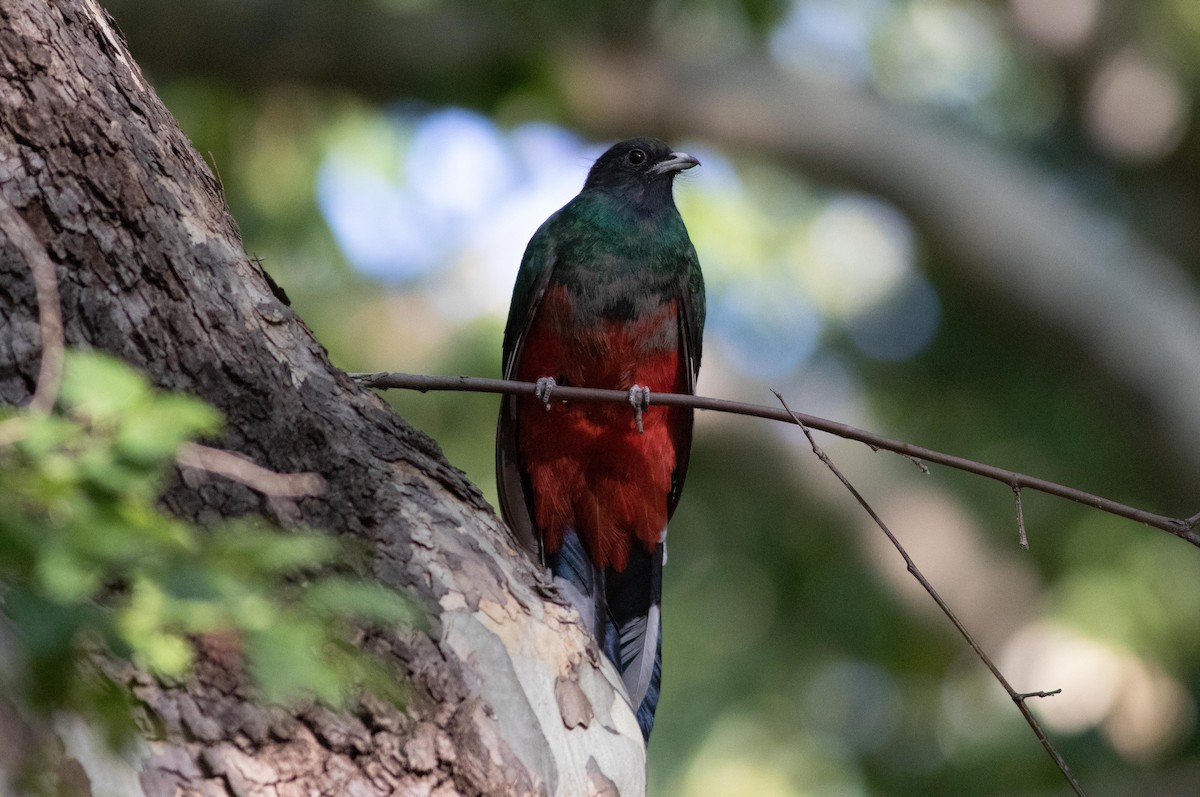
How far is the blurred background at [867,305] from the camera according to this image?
27.8 ft

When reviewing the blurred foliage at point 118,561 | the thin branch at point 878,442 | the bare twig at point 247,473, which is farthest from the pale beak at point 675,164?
the blurred foliage at point 118,561

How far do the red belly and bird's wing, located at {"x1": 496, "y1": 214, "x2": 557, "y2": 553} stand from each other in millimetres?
42

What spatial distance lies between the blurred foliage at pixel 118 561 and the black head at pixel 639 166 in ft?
12.6

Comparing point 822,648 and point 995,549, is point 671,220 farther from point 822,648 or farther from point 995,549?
point 822,648

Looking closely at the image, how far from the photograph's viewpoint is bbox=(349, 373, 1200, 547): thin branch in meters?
2.85

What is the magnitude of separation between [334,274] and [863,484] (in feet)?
14.6

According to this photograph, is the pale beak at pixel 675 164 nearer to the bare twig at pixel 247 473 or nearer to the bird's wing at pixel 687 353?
the bird's wing at pixel 687 353

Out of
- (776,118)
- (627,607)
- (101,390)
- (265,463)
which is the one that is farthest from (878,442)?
(776,118)

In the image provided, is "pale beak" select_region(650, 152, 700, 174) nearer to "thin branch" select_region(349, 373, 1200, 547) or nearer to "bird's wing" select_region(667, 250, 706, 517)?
"bird's wing" select_region(667, 250, 706, 517)

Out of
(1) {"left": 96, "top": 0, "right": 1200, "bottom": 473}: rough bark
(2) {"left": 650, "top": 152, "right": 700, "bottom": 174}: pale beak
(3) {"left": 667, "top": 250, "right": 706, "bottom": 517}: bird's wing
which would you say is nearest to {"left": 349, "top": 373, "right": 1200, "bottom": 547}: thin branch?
(3) {"left": 667, "top": 250, "right": 706, "bottom": 517}: bird's wing

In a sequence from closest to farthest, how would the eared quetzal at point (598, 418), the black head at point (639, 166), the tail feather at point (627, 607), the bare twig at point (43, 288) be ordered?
the bare twig at point (43, 288) → the tail feather at point (627, 607) → the eared quetzal at point (598, 418) → the black head at point (639, 166)

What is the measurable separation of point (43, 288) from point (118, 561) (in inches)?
41.5

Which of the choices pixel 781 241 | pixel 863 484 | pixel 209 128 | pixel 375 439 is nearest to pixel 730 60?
pixel 781 241

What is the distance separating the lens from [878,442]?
115 inches
